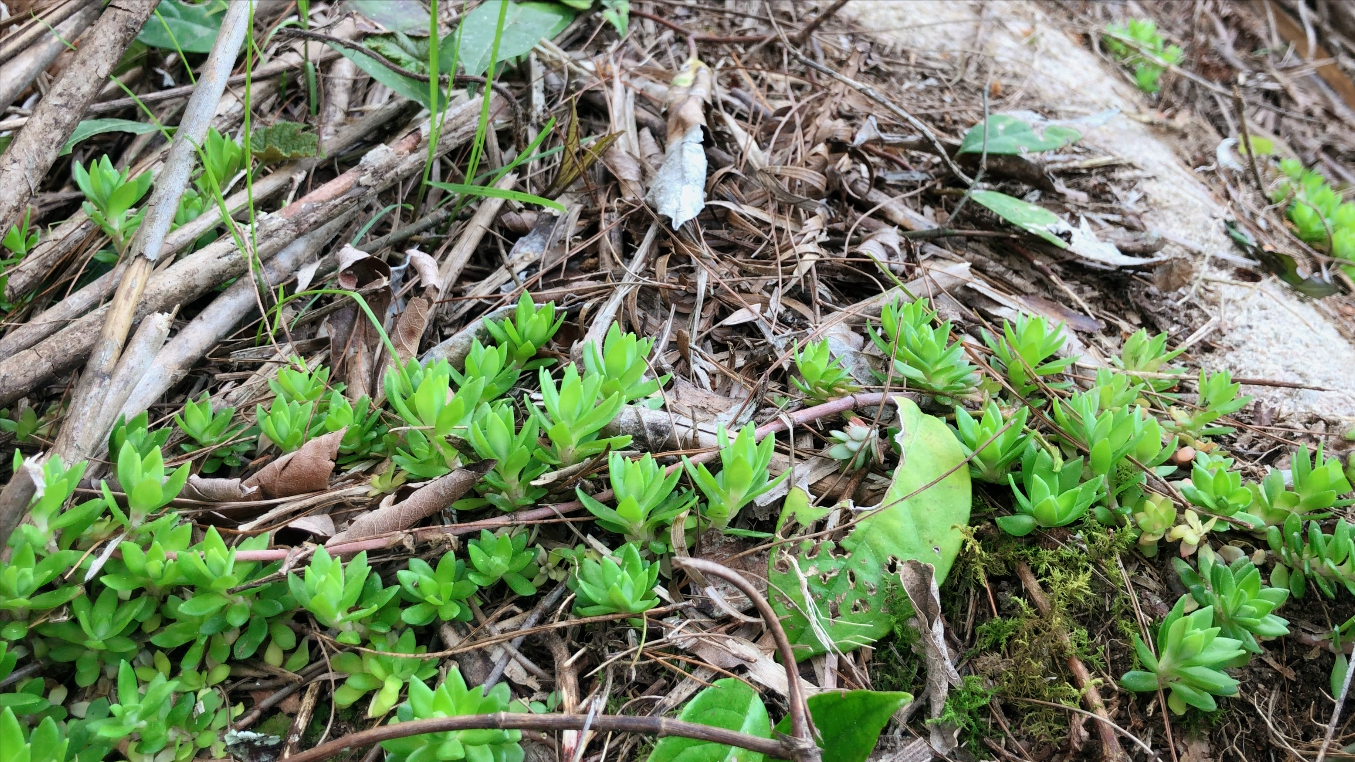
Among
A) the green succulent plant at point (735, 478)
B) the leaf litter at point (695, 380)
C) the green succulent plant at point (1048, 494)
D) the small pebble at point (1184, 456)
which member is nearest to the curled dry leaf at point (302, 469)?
the leaf litter at point (695, 380)

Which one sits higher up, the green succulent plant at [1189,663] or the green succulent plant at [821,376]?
the green succulent plant at [821,376]

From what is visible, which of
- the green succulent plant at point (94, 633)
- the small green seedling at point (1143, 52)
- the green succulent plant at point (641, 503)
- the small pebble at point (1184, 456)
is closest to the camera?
the green succulent plant at point (94, 633)

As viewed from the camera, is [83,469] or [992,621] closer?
[83,469]

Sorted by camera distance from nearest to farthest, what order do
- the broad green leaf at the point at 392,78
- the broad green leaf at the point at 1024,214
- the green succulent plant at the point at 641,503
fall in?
1. the green succulent plant at the point at 641,503
2. the broad green leaf at the point at 392,78
3. the broad green leaf at the point at 1024,214

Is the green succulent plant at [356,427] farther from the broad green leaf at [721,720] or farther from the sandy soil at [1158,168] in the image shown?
the sandy soil at [1158,168]

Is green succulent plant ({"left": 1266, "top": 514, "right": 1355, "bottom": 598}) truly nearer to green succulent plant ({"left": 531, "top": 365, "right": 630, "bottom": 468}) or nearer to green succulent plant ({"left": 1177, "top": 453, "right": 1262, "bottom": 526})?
green succulent plant ({"left": 1177, "top": 453, "right": 1262, "bottom": 526})

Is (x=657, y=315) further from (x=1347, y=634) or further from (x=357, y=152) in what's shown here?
(x=1347, y=634)

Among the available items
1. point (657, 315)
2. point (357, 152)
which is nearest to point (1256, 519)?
point (657, 315)
